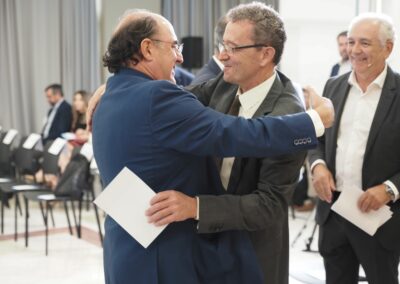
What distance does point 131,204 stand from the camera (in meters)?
1.41

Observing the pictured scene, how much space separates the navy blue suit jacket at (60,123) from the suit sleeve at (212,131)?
21.0 feet

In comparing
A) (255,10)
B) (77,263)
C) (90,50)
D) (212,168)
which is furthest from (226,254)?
(90,50)

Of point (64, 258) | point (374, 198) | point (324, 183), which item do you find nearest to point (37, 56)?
point (64, 258)

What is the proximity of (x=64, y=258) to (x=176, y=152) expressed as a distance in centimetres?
349

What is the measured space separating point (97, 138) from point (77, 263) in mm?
3165

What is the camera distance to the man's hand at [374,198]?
2.09m

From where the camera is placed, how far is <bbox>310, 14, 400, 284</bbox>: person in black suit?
2.12m

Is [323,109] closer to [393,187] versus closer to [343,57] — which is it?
[393,187]

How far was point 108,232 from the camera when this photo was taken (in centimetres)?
154

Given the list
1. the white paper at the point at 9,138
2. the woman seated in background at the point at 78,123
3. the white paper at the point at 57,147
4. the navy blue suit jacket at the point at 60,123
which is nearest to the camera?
the white paper at the point at 57,147

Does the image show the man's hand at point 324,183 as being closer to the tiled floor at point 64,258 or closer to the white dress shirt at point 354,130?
the white dress shirt at point 354,130

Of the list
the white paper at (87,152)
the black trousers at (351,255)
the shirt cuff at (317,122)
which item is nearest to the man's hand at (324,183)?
the black trousers at (351,255)

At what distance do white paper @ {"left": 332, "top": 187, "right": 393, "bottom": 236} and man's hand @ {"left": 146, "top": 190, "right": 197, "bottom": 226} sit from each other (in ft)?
3.18

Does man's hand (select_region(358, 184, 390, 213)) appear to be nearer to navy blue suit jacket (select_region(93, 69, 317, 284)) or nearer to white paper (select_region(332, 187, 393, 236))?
white paper (select_region(332, 187, 393, 236))
